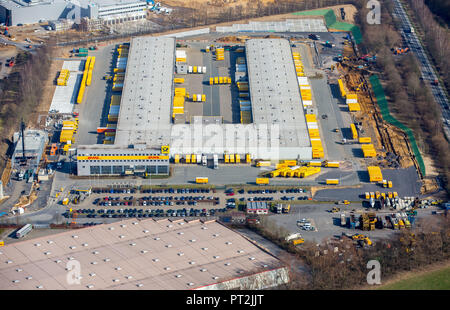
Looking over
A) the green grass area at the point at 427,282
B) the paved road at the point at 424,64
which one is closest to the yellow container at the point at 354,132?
the paved road at the point at 424,64

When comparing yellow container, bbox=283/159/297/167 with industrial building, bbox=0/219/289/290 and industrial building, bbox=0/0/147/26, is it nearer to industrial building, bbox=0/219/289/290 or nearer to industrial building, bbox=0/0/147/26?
industrial building, bbox=0/219/289/290

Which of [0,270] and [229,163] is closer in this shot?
[0,270]

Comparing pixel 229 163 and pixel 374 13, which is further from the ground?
pixel 374 13

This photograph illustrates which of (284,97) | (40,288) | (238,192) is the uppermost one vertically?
(284,97)

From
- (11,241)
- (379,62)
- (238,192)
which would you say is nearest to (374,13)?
(379,62)

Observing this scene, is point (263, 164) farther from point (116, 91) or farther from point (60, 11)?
point (60, 11)

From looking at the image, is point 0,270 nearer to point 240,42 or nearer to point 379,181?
point 379,181
